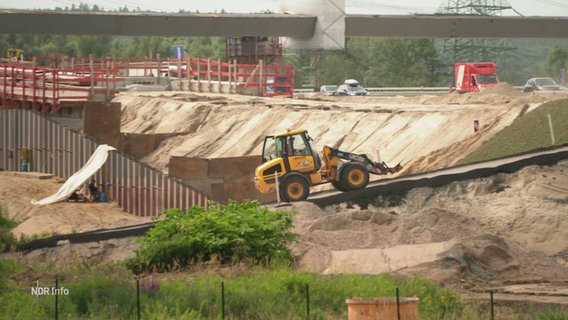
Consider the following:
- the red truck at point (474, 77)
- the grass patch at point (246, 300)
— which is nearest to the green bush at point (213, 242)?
the grass patch at point (246, 300)

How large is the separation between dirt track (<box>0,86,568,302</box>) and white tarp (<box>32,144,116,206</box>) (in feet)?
3.90

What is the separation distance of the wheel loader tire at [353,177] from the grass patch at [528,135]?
6.84 metres

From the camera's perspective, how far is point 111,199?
41.9m

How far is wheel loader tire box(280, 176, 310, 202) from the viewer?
3045 cm

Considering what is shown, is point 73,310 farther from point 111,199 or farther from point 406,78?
point 406,78

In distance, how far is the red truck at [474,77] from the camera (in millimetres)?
68062

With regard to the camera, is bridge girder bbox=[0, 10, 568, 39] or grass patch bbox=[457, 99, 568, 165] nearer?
grass patch bbox=[457, 99, 568, 165]

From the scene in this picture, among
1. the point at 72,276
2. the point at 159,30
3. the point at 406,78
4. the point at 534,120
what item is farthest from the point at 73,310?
the point at 406,78

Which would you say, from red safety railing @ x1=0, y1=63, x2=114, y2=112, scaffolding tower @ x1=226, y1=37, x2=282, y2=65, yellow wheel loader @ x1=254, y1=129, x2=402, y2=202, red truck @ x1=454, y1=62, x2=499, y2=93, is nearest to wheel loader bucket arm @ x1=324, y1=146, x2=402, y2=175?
yellow wheel loader @ x1=254, y1=129, x2=402, y2=202

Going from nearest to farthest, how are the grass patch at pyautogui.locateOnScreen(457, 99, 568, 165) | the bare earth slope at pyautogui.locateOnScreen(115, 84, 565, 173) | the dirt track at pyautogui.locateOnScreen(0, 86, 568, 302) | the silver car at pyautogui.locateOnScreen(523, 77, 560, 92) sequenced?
the dirt track at pyautogui.locateOnScreen(0, 86, 568, 302), the grass patch at pyautogui.locateOnScreen(457, 99, 568, 165), the bare earth slope at pyautogui.locateOnScreen(115, 84, 565, 173), the silver car at pyautogui.locateOnScreen(523, 77, 560, 92)

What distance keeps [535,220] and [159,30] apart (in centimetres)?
4981

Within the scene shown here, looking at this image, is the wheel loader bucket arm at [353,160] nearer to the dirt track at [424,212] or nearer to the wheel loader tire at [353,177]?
the wheel loader tire at [353,177]

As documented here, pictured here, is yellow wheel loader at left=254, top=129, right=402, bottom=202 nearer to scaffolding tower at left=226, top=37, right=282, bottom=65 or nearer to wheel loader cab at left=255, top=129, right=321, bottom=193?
wheel loader cab at left=255, top=129, right=321, bottom=193

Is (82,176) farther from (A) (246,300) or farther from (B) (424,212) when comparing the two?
(A) (246,300)
